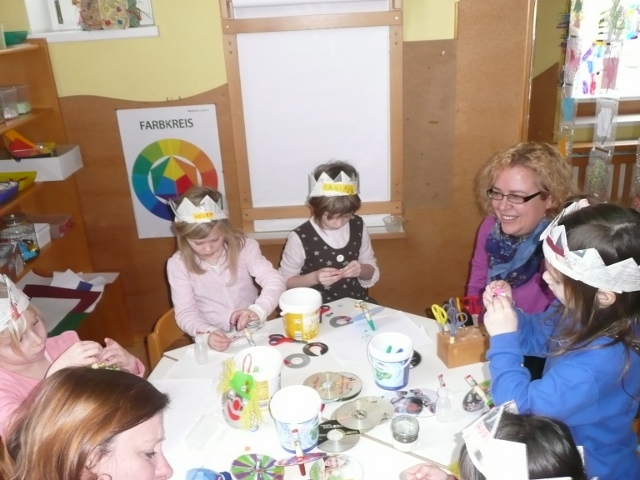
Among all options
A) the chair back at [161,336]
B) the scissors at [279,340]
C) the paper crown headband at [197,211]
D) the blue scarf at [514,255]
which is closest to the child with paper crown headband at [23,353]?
the chair back at [161,336]

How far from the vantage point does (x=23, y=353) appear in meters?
1.45

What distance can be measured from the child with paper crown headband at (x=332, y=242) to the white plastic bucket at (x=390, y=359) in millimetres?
639

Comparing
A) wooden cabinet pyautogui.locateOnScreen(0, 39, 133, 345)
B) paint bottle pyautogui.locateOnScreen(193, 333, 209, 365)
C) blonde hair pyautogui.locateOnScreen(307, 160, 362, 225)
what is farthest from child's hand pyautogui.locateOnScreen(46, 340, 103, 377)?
wooden cabinet pyautogui.locateOnScreen(0, 39, 133, 345)

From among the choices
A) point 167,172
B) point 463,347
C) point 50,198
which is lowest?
point 463,347

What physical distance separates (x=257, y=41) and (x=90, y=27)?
0.75 m

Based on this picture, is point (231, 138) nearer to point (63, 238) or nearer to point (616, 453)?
point (63, 238)

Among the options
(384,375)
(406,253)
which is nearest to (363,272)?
(406,253)

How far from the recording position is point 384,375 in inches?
57.7

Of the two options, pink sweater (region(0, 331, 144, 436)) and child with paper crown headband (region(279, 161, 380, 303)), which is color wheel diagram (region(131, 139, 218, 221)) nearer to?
child with paper crown headband (region(279, 161, 380, 303))

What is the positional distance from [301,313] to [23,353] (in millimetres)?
760

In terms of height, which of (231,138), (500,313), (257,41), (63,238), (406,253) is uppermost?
(257,41)

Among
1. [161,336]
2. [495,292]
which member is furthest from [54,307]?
[495,292]

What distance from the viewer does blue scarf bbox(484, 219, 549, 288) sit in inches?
78.2

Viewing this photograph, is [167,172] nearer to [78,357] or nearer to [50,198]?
[50,198]
